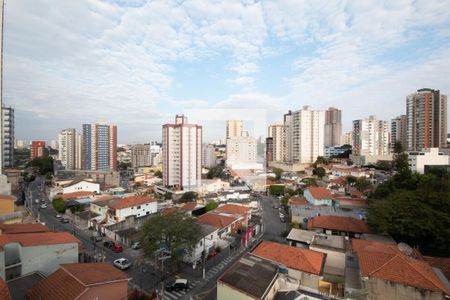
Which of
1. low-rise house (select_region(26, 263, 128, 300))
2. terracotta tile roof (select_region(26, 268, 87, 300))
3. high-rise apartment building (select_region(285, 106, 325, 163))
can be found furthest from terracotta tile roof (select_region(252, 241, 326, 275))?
high-rise apartment building (select_region(285, 106, 325, 163))

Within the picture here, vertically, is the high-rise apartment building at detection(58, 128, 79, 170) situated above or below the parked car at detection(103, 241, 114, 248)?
above

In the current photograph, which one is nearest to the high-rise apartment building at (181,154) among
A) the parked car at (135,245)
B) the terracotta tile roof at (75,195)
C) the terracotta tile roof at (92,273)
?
the terracotta tile roof at (75,195)

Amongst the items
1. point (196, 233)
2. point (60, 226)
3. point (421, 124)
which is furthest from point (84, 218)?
point (421, 124)

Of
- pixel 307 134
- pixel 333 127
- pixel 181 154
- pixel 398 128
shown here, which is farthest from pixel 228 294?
pixel 333 127

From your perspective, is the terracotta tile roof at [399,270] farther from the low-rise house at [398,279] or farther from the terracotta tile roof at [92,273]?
the terracotta tile roof at [92,273]

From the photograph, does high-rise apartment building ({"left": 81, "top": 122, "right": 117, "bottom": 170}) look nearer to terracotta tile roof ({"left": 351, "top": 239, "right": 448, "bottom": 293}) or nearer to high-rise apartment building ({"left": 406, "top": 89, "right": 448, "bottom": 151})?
terracotta tile roof ({"left": 351, "top": 239, "right": 448, "bottom": 293})

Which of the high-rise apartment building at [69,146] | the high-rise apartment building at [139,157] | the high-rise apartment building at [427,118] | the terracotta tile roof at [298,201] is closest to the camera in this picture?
the terracotta tile roof at [298,201]

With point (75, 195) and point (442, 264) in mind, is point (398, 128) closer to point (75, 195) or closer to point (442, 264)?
point (442, 264)
